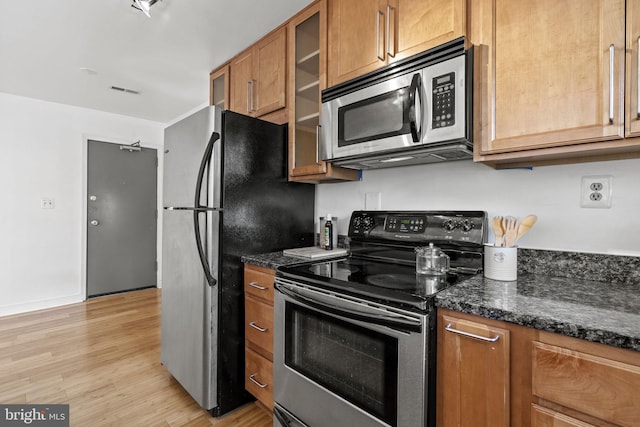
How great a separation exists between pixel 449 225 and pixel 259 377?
1.32 metres

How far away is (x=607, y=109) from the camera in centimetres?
96

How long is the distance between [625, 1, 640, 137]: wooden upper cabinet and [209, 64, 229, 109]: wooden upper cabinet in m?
2.44

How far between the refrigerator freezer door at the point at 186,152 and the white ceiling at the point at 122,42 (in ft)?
2.44

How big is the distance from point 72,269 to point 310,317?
396cm

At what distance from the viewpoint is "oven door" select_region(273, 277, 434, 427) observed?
1.01 m

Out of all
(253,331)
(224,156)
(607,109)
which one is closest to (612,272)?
(607,109)

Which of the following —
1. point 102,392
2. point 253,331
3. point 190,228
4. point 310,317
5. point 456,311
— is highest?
point 190,228

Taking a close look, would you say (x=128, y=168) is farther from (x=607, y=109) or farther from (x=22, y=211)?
(x=607, y=109)

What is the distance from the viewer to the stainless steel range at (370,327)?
101 centimetres

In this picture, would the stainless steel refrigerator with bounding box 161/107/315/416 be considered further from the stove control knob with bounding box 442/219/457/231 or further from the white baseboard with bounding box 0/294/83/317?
the white baseboard with bounding box 0/294/83/317

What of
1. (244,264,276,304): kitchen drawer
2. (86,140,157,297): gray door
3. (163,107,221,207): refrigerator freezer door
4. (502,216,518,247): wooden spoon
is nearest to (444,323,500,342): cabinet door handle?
(502,216,518,247): wooden spoon

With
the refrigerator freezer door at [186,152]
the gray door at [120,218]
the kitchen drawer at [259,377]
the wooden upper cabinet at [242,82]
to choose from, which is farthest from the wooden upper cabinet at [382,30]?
the gray door at [120,218]

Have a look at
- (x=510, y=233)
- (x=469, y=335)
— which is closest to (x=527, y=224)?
(x=510, y=233)

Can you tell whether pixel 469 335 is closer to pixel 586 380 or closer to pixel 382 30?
pixel 586 380
